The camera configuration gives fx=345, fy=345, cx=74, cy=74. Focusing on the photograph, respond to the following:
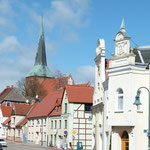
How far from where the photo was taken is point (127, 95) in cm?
2781

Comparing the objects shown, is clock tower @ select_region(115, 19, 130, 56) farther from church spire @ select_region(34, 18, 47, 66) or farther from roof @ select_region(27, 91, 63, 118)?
church spire @ select_region(34, 18, 47, 66)

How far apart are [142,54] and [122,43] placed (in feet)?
7.10

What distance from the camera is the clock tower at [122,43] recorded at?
29080 millimetres

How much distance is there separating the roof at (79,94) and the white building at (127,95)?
72.6 ft

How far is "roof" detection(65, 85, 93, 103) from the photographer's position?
51.7m

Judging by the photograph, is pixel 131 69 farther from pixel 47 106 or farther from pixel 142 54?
A: pixel 47 106

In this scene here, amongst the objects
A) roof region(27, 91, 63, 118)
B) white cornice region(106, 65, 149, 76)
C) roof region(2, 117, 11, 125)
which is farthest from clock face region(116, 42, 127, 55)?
roof region(2, 117, 11, 125)

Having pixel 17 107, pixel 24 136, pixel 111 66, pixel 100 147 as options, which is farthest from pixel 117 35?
pixel 17 107

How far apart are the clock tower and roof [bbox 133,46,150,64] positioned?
4.47 feet

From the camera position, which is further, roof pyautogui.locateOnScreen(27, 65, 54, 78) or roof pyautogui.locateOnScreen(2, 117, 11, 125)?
roof pyautogui.locateOnScreen(27, 65, 54, 78)

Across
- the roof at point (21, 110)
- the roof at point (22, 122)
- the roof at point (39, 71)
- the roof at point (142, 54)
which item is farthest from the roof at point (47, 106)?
the roof at point (39, 71)

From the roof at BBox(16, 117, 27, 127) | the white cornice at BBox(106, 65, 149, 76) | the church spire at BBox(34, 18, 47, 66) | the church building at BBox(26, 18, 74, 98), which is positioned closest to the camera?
the white cornice at BBox(106, 65, 149, 76)

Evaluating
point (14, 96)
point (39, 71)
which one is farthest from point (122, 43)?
point (39, 71)

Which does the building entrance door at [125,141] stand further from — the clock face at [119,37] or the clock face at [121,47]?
the clock face at [119,37]
